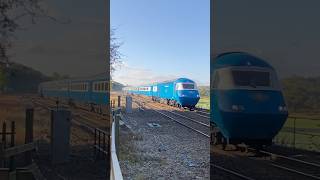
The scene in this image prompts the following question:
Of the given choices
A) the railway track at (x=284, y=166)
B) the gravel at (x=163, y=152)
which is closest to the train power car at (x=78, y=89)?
the railway track at (x=284, y=166)

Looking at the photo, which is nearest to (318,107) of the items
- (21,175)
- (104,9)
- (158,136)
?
(104,9)

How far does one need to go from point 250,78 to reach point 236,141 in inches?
40.7

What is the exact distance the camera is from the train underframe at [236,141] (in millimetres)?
5660

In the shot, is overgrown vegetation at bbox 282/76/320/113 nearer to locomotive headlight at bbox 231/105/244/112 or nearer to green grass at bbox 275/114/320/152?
green grass at bbox 275/114/320/152

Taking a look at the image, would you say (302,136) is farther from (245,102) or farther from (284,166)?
(245,102)

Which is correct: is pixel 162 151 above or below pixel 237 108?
below

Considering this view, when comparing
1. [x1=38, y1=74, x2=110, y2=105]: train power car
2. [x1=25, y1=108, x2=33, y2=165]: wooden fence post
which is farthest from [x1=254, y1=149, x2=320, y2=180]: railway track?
[x1=25, y1=108, x2=33, y2=165]: wooden fence post

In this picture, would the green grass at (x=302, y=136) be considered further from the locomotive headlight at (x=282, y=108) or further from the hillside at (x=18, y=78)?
the hillside at (x=18, y=78)

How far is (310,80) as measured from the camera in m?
5.47

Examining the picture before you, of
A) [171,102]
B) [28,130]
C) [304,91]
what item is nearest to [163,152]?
[304,91]

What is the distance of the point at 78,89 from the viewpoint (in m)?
5.35

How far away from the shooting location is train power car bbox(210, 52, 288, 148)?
Answer: 574 cm

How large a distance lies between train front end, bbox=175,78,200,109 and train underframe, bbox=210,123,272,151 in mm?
13762

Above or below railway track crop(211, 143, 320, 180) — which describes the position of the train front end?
above
